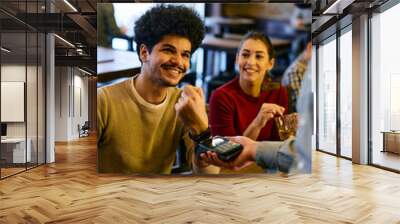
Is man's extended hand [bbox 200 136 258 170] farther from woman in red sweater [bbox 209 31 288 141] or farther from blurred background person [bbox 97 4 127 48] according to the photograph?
blurred background person [bbox 97 4 127 48]

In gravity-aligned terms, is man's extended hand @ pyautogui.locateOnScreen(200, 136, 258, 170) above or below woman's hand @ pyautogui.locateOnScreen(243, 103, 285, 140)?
below

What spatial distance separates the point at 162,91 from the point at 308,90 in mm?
2282

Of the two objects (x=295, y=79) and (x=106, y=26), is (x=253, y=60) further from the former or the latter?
(x=106, y=26)

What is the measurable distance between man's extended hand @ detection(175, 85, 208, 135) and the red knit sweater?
14 centimetres

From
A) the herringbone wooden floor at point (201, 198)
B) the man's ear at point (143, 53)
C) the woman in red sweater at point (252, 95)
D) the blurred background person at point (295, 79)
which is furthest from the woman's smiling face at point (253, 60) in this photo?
the herringbone wooden floor at point (201, 198)

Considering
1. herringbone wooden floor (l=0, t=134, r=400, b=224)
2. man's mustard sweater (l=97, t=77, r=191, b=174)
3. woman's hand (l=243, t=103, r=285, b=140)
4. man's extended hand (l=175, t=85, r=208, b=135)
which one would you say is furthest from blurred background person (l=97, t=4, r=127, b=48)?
woman's hand (l=243, t=103, r=285, b=140)

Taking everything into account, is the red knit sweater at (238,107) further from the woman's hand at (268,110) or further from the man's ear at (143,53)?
the man's ear at (143,53)

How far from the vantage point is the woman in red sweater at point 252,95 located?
6.18 m

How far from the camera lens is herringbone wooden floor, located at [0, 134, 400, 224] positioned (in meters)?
4.12

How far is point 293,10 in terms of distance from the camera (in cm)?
620

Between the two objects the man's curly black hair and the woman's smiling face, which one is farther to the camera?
the woman's smiling face

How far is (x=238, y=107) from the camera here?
244 inches

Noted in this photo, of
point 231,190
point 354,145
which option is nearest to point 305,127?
point 231,190

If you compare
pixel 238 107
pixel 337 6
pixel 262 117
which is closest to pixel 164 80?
pixel 238 107
